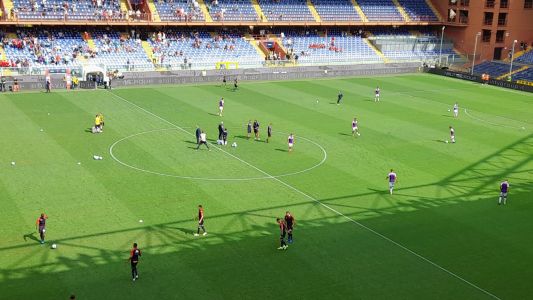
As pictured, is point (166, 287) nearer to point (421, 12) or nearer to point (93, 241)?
point (93, 241)

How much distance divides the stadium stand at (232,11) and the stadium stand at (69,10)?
1184 cm

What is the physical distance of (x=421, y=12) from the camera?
89.1 metres

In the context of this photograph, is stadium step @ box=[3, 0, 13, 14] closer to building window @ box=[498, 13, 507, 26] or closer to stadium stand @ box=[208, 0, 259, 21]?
stadium stand @ box=[208, 0, 259, 21]

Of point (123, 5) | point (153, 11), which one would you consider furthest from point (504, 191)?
point (123, 5)

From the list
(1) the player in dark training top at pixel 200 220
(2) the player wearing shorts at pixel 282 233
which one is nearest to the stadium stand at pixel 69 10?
(1) the player in dark training top at pixel 200 220

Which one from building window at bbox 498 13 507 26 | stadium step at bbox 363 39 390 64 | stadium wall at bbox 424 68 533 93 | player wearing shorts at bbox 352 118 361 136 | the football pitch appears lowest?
the football pitch

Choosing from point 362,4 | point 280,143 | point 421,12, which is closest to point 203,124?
point 280,143

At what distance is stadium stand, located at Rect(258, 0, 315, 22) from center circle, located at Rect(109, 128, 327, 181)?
41.5 meters

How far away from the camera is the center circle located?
3356cm

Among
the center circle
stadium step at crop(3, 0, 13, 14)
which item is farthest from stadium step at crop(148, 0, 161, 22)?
the center circle

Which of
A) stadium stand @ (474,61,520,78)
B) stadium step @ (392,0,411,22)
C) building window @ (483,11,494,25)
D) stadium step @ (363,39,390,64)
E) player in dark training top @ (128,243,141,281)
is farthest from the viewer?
stadium step @ (392,0,411,22)

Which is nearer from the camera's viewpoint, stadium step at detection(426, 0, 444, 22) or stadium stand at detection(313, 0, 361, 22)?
stadium stand at detection(313, 0, 361, 22)

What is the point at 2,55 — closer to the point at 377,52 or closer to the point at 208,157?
the point at 208,157

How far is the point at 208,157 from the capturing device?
36281 mm
